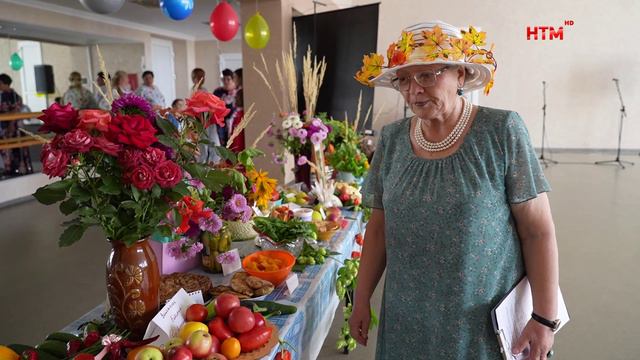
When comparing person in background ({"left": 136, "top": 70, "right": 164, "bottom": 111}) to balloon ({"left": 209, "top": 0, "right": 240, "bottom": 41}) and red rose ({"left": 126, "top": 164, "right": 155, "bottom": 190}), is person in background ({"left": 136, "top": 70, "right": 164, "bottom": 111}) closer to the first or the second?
balloon ({"left": 209, "top": 0, "right": 240, "bottom": 41})

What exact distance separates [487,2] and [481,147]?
8341mm

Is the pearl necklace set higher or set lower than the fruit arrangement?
higher

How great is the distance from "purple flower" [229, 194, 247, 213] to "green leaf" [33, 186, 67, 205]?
1.91 ft

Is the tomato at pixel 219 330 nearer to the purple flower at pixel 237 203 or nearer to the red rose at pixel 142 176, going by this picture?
the red rose at pixel 142 176

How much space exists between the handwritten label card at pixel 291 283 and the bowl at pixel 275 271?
3cm

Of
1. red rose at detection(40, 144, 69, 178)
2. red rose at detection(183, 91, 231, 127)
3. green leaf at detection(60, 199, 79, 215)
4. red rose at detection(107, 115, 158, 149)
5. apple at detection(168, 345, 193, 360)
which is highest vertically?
red rose at detection(183, 91, 231, 127)

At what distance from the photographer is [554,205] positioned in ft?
17.0

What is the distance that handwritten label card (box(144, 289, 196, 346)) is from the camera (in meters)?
0.98

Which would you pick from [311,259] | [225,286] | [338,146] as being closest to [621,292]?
[338,146]

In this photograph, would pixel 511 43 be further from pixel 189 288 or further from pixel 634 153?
pixel 189 288

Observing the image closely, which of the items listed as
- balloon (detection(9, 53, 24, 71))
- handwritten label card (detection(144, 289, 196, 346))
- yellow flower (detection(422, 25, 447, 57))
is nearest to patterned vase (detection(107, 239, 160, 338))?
handwritten label card (detection(144, 289, 196, 346))

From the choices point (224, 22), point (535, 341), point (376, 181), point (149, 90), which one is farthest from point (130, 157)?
point (149, 90)

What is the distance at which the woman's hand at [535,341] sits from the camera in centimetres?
106

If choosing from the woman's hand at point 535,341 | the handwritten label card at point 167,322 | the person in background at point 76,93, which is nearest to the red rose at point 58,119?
the handwritten label card at point 167,322
